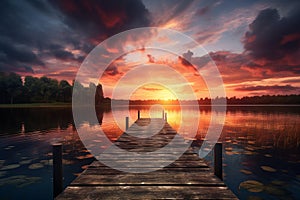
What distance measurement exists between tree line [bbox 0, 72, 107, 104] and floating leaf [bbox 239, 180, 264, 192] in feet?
366

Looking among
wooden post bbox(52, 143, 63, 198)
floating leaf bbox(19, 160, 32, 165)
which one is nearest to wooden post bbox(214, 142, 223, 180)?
wooden post bbox(52, 143, 63, 198)

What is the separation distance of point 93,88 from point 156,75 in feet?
312

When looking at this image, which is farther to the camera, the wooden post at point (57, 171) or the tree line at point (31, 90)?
the tree line at point (31, 90)

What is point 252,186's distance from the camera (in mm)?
8055

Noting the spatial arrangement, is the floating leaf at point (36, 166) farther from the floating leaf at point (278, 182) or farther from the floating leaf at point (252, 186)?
the floating leaf at point (278, 182)

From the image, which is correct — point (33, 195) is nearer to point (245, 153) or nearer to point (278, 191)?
point (278, 191)

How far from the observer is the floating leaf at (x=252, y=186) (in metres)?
7.70

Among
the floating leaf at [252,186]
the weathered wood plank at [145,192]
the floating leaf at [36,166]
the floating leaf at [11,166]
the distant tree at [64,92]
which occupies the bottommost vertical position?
the floating leaf at [252,186]

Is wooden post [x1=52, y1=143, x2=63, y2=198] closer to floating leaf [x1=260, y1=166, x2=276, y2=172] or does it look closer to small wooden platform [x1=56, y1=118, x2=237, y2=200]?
small wooden platform [x1=56, y1=118, x2=237, y2=200]

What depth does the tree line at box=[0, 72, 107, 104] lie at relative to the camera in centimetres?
9362

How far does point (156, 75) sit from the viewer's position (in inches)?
1314

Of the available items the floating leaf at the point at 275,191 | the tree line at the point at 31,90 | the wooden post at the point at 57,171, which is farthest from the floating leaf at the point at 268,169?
the tree line at the point at 31,90

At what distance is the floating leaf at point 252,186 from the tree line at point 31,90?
11157cm

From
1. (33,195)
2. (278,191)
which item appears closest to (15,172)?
(33,195)
